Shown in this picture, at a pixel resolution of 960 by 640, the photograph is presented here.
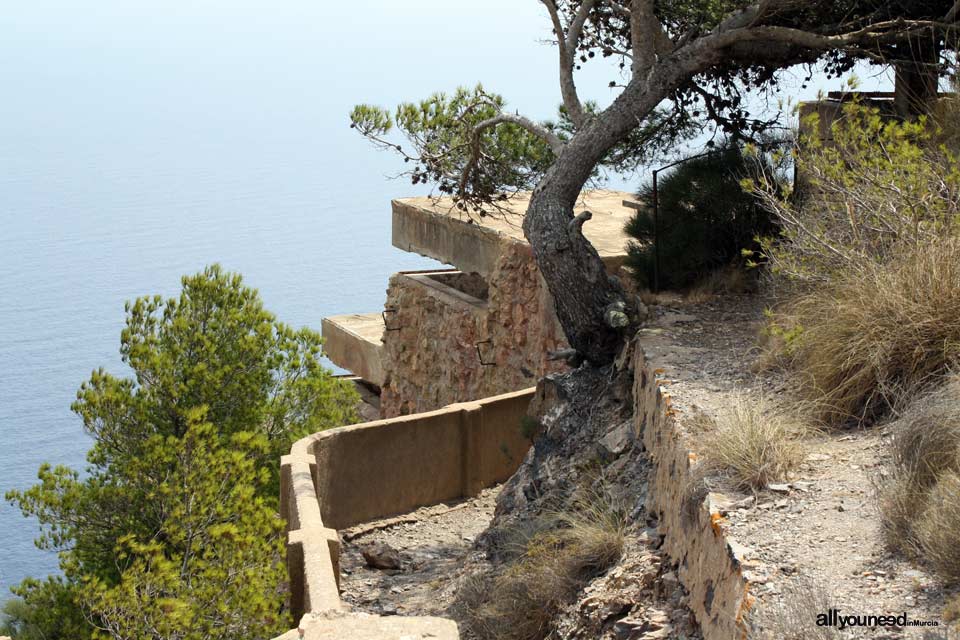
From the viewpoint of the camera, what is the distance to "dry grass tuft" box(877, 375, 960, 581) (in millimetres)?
3933

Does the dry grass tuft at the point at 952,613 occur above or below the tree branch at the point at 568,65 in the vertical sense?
below

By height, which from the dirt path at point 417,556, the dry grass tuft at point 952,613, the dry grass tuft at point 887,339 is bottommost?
the dirt path at point 417,556

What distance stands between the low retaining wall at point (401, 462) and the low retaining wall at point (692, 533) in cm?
288

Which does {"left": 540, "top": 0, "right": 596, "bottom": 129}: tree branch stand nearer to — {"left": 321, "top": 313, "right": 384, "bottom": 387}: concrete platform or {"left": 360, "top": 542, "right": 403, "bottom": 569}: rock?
{"left": 360, "top": 542, "right": 403, "bottom": 569}: rock

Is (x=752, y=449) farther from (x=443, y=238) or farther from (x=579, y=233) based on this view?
(x=443, y=238)

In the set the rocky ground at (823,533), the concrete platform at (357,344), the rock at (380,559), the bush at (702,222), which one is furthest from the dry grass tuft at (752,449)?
the concrete platform at (357,344)

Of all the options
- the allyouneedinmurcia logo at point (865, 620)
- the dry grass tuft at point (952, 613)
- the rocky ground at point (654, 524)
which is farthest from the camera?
the rocky ground at point (654, 524)

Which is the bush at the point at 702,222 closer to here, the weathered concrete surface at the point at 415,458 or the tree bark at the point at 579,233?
the tree bark at the point at 579,233

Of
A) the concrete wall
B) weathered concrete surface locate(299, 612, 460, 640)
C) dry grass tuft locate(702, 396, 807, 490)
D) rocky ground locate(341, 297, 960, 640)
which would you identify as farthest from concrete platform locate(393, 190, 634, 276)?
weathered concrete surface locate(299, 612, 460, 640)

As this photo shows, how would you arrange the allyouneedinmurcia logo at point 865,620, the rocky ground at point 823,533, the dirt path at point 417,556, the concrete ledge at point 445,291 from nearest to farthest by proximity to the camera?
the allyouneedinmurcia logo at point 865,620 → the rocky ground at point 823,533 → the dirt path at point 417,556 → the concrete ledge at point 445,291

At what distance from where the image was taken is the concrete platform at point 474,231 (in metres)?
13.7

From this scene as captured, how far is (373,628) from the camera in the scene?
15.6ft

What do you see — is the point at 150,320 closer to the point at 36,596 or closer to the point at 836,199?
the point at 36,596

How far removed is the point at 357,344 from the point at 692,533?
15.3 metres
